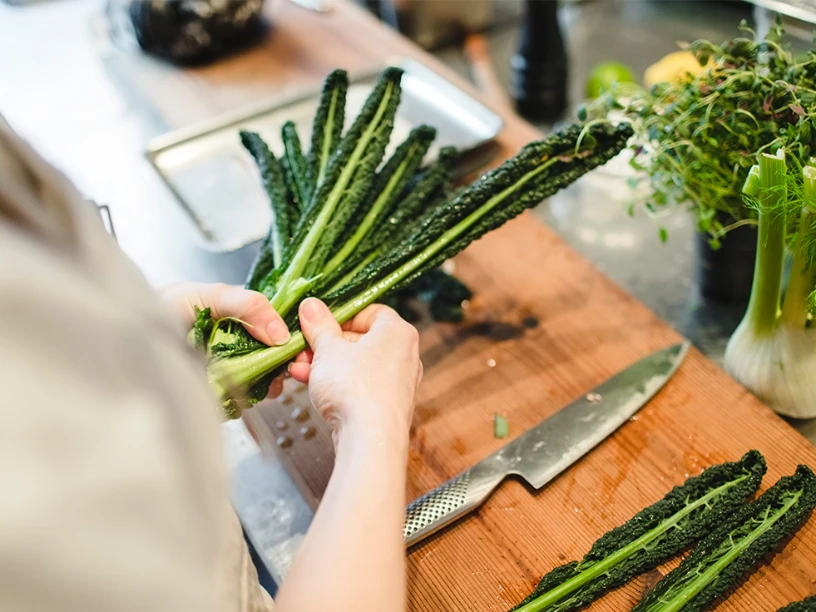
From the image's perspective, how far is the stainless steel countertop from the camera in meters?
1.00

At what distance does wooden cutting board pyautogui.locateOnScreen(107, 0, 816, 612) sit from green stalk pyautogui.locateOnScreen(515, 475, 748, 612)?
0.04 metres

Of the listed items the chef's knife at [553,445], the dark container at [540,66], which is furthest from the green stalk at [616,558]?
the dark container at [540,66]

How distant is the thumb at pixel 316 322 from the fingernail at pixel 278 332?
2cm

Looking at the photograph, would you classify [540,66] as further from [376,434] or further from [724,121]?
[376,434]

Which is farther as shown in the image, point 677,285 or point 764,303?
point 677,285

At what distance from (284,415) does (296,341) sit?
0.18 m

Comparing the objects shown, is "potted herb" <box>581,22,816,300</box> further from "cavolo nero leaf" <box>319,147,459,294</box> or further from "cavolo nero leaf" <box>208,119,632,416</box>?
"cavolo nero leaf" <box>319,147,459,294</box>

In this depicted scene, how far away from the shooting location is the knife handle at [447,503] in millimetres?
844

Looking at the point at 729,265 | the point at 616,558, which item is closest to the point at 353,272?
the point at 616,558

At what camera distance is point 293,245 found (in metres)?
1.02

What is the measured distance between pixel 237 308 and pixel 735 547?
2.15 feet

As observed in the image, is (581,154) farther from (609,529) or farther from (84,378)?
(84,378)

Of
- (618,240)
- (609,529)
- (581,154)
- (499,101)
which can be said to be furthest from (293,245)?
(499,101)

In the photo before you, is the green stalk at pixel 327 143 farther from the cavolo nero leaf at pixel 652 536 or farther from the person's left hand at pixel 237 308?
the cavolo nero leaf at pixel 652 536
